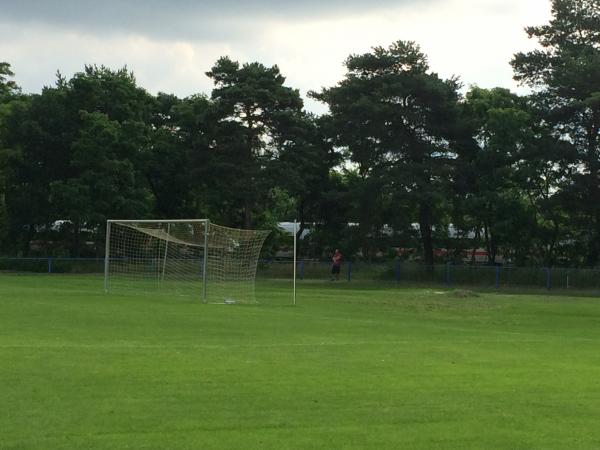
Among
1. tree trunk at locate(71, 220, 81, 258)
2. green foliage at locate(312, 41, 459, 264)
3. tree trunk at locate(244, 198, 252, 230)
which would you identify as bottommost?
tree trunk at locate(71, 220, 81, 258)

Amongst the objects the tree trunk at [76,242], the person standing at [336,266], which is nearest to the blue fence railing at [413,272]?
the person standing at [336,266]

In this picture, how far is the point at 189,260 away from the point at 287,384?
976 inches

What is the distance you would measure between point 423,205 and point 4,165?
28586mm

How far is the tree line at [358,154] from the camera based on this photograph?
4559cm

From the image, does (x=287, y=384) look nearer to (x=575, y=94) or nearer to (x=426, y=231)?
(x=575, y=94)

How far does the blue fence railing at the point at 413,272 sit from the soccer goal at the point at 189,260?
10.7 metres

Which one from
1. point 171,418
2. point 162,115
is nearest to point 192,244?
point 171,418

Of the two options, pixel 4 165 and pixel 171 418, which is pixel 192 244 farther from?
pixel 4 165

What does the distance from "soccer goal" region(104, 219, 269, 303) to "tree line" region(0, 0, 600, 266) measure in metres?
13.7

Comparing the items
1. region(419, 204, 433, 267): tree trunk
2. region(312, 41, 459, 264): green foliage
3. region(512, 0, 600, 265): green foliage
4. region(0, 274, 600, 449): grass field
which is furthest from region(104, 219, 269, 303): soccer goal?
region(512, 0, 600, 265): green foliage

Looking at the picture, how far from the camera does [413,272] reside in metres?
46.9

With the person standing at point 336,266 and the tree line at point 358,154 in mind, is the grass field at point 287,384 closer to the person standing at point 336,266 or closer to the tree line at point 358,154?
the person standing at point 336,266

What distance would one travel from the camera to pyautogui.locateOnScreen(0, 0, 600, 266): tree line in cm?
4559

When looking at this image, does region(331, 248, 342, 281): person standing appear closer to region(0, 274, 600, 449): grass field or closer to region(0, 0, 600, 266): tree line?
region(0, 0, 600, 266): tree line
